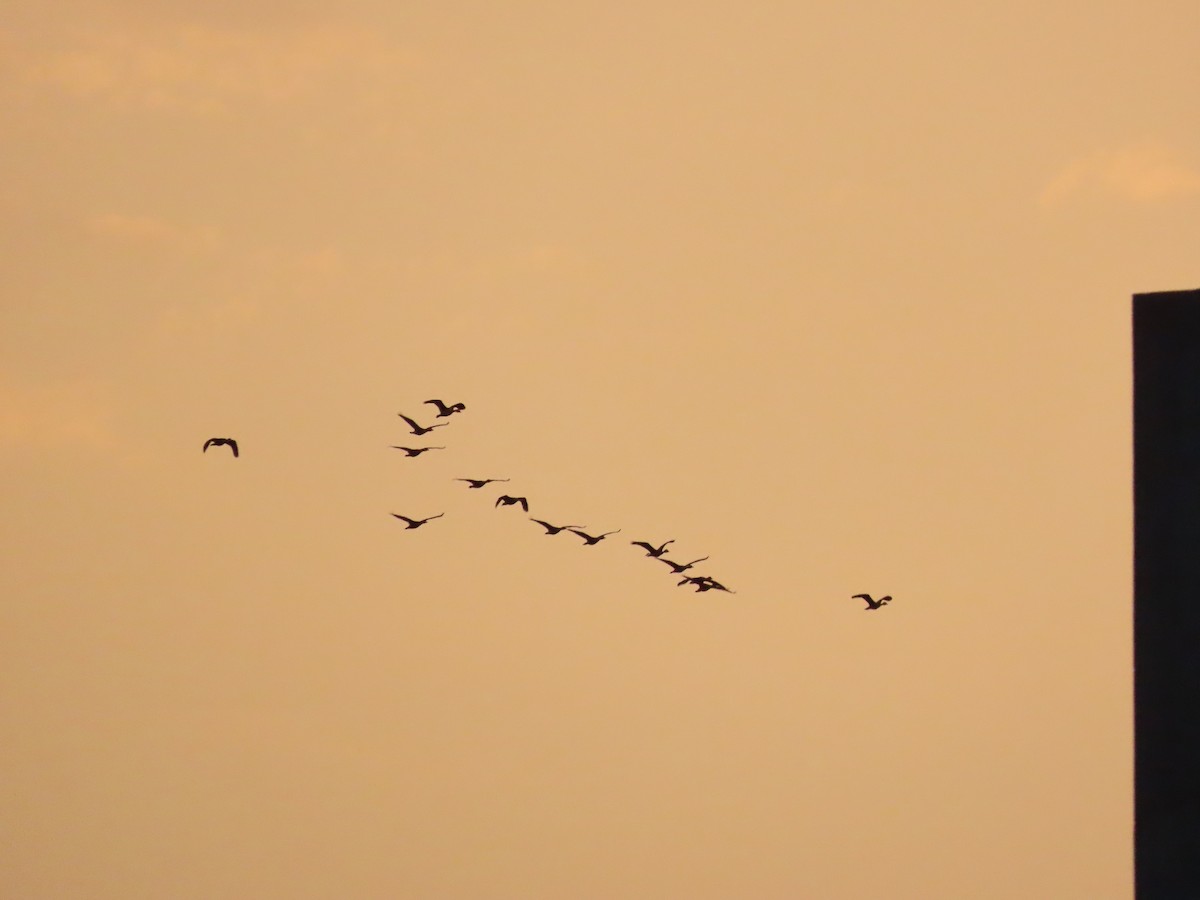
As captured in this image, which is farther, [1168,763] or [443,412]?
[443,412]

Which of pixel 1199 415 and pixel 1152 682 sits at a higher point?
pixel 1199 415

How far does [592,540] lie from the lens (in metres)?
83.7

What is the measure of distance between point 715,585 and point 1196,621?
28.4 metres

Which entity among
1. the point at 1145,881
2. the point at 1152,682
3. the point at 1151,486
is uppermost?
the point at 1151,486

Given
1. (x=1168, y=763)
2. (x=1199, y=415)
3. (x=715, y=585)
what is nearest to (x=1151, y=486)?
(x=1199, y=415)

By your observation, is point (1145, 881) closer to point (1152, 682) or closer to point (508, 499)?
point (1152, 682)

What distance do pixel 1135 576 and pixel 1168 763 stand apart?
4.75 metres

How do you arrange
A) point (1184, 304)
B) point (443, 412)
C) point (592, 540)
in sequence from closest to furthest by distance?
point (1184, 304), point (443, 412), point (592, 540)

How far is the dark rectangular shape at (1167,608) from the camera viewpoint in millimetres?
54312

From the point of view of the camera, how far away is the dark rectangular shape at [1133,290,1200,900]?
54.3 metres

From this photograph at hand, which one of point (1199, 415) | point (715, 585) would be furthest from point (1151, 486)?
point (715, 585)

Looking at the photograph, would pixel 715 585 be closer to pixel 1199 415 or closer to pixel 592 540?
pixel 592 540

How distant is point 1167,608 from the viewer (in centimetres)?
5469

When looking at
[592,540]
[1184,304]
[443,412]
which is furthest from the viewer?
[592,540]
